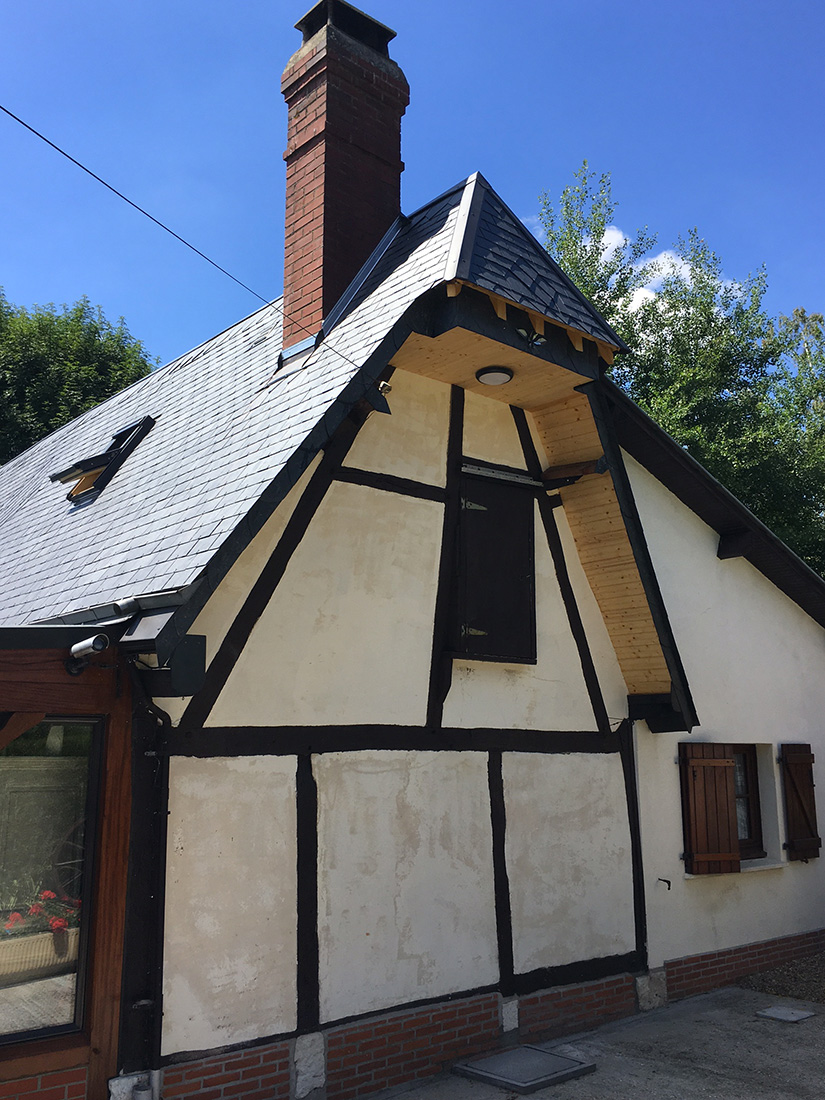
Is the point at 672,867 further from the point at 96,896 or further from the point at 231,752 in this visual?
the point at 96,896

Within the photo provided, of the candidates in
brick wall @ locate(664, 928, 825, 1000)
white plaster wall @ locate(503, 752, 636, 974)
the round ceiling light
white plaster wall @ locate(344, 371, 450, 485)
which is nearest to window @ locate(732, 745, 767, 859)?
brick wall @ locate(664, 928, 825, 1000)

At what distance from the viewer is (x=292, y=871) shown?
211 inches

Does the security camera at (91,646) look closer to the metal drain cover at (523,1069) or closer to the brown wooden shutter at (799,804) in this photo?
the metal drain cover at (523,1069)

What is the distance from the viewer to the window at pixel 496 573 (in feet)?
21.8

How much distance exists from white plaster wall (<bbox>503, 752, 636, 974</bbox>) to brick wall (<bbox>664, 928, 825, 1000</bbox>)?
2.36ft

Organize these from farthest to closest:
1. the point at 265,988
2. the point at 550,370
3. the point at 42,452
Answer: the point at 42,452, the point at 550,370, the point at 265,988

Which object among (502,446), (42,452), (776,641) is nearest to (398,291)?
(502,446)

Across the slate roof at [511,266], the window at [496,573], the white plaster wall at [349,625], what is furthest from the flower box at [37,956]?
the slate roof at [511,266]

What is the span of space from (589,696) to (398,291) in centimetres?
367

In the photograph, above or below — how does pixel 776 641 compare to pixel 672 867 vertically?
above

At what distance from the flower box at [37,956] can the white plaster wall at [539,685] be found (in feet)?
9.18

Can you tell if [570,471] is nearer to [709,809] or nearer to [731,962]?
[709,809]

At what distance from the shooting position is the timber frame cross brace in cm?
675

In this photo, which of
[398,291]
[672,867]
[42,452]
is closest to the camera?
[398,291]
